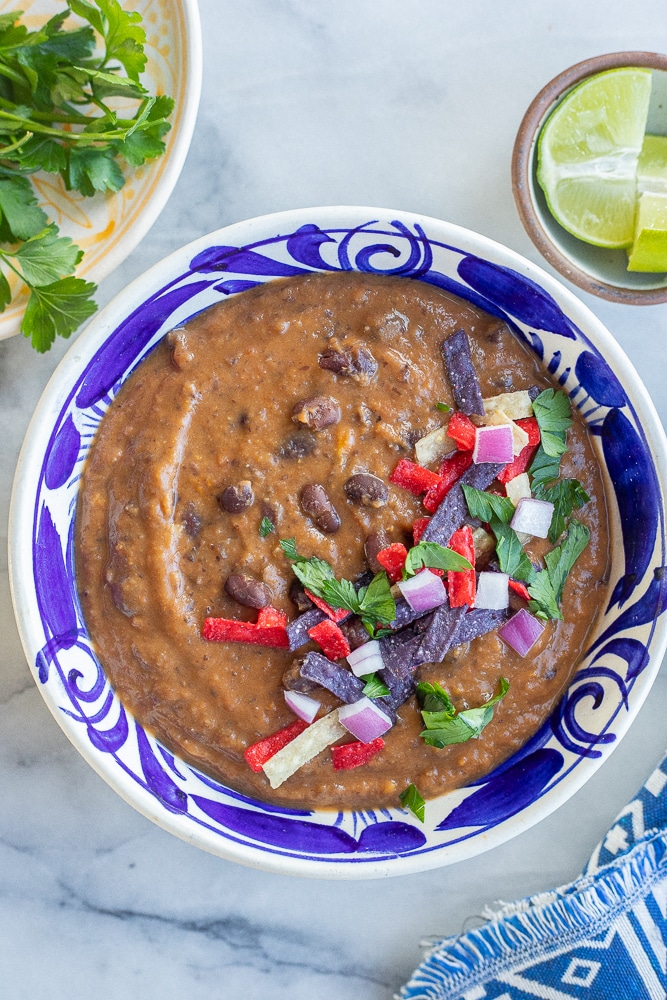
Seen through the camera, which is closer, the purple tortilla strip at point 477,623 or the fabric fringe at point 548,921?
the purple tortilla strip at point 477,623

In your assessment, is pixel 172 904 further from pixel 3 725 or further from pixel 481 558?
pixel 481 558

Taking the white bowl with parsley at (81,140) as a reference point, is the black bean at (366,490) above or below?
below

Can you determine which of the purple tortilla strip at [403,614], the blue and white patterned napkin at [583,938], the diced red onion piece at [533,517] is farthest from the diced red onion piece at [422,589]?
the blue and white patterned napkin at [583,938]

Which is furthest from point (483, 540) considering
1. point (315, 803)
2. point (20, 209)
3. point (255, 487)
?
point (20, 209)

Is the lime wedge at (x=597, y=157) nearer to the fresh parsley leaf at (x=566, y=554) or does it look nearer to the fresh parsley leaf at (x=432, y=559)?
the fresh parsley leaf at (x=566, y=554)

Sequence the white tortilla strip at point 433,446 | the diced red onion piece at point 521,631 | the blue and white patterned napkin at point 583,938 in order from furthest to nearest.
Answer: the blue and white patterned napkin at point 583,938 → the diced red onion piece at point 521,631 → the white tortilla strip at point 433,446

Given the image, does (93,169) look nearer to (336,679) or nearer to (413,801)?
(336,679)

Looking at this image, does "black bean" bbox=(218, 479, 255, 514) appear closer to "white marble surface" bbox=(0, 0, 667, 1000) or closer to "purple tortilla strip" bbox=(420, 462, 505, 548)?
"purple tortilla strip" bbox=(420, 462, 505, 548)

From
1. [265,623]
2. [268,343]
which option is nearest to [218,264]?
[268,343]
